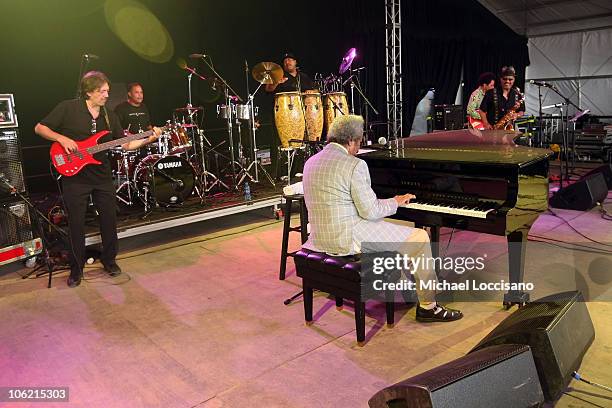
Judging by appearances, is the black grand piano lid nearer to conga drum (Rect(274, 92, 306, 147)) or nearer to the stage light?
conga drum (Rect(274, 92, 306, 147))

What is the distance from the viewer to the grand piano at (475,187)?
118 inches

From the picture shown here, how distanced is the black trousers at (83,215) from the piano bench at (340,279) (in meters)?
2.09

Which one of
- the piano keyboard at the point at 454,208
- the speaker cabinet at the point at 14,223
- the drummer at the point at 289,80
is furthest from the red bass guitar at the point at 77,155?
the drummer at the point at 289,80

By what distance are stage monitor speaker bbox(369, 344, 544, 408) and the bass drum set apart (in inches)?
173

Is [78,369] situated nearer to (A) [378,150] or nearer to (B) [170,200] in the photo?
(A) [378,150]

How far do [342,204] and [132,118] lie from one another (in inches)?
155

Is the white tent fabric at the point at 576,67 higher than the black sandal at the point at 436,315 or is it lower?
higher

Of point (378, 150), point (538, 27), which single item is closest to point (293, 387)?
point (378, 150)

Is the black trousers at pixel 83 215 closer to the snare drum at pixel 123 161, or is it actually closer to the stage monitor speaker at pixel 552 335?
the snare drum at pixel 123 161

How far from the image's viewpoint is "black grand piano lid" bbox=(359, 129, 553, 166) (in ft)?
10.5

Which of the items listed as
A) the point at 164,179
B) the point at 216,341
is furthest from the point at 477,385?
the point at 164,179

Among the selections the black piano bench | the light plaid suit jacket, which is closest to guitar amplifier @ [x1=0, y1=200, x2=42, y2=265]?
the black piano bench

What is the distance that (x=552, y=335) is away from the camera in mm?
2191

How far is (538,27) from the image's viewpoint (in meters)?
12.3
